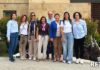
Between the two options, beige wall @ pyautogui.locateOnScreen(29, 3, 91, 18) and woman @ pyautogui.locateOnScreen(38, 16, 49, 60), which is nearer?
woman @ pyautogui.locateOnScreen(38, 16, 49, 60)

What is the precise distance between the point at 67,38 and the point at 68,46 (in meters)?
0.29

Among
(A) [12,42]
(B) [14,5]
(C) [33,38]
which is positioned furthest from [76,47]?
(B) [14,5]

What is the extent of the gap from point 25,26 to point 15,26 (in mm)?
429

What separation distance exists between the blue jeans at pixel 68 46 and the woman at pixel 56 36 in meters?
0.23

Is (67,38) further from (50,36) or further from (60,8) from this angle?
(60,8)

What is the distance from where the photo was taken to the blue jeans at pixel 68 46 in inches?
621

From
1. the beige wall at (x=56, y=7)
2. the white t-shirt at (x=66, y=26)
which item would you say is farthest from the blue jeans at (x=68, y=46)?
the beige wall at (x=56, y=7)

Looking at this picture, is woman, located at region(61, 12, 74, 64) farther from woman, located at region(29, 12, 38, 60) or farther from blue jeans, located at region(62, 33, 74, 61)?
woman, located at region(29, 12, 38, 60)

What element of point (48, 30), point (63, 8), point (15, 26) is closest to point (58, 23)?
point (48, 30)

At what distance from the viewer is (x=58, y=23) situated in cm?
1596

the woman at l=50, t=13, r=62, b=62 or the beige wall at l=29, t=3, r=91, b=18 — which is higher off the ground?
the beige wall at l=29, t=3, r=91, b=18

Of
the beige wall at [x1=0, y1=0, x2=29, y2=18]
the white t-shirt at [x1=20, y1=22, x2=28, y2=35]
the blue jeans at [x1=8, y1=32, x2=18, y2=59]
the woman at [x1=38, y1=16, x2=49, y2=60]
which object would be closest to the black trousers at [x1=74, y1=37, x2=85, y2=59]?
the woman at [x1=38, y1=16, x2=49, y2=60]

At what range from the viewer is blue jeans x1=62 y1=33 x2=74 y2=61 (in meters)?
15.8

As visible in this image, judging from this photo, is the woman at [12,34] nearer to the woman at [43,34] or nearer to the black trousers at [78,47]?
the woman at [43,34]
